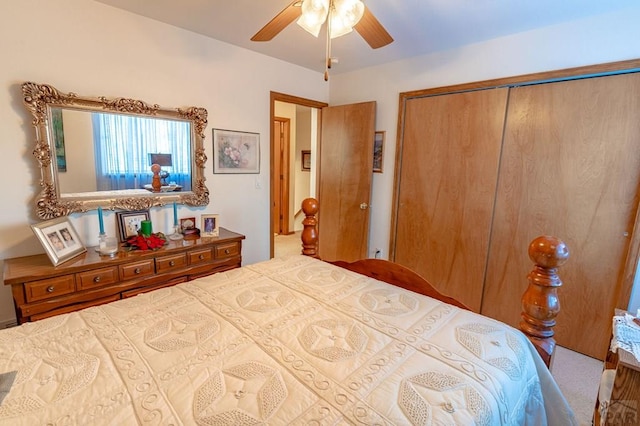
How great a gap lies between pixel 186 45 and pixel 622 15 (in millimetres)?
3096

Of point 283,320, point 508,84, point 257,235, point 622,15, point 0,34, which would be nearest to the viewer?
point 283,320

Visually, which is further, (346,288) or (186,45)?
(186,45)

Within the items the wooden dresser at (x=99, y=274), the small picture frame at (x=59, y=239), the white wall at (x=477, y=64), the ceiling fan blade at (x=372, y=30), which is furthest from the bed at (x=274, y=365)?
the white wall at (x=477, y=64)

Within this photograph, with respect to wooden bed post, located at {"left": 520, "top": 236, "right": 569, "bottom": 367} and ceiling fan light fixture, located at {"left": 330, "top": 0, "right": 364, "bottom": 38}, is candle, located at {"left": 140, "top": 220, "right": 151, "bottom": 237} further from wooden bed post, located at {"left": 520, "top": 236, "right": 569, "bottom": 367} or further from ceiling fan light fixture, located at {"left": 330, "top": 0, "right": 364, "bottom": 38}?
wooden bed post, located at {"left": 520, "top": 236, "right": 569, "bottom": 367}

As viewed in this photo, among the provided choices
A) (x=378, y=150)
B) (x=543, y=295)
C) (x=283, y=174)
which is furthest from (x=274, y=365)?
(x=283, y=174)

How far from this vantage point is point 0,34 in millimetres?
1757

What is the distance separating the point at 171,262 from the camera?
7.30 ft

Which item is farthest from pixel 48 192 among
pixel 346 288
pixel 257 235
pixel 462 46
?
pixel 462 46

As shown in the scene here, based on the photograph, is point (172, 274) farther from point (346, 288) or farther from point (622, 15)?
point (622, 15)

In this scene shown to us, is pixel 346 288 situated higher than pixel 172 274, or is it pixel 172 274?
pixel 346 288

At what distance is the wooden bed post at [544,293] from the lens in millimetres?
1144

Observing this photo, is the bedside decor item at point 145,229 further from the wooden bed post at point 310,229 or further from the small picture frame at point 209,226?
the wooden bed post at point 310,229

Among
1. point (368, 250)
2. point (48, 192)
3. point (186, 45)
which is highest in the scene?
point (186, 45)

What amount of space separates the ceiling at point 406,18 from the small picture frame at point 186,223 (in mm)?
1552
